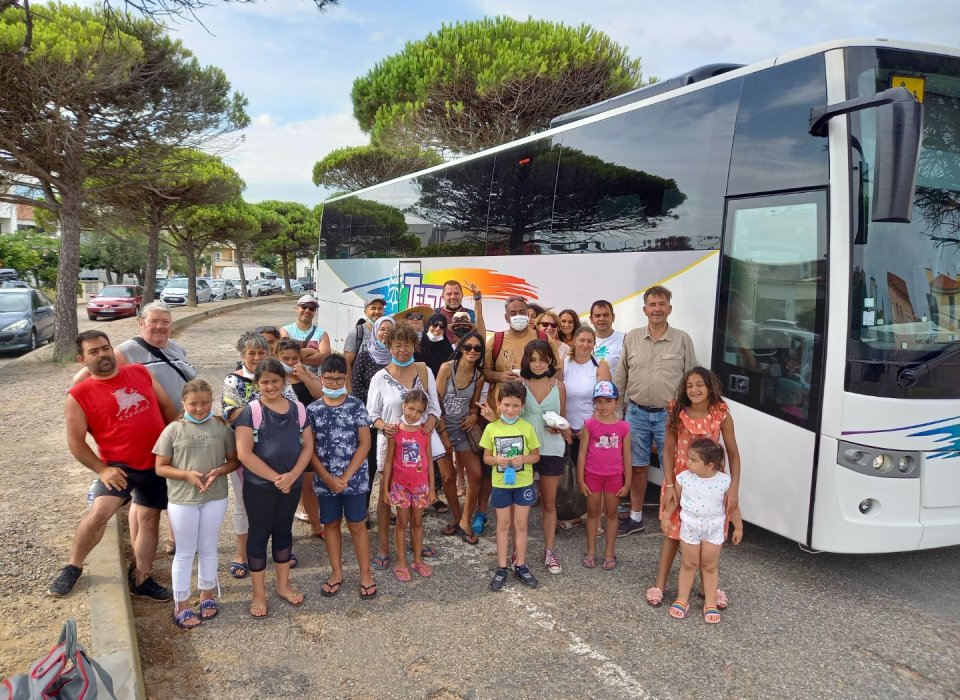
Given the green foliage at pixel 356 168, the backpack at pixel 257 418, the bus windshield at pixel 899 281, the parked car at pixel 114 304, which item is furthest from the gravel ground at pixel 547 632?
the green foliage at pixel 356 168

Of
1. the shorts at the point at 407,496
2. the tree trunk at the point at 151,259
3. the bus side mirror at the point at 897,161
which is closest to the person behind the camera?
the bus side mirror at the point at 897,161

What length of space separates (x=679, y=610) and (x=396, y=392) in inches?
87.3

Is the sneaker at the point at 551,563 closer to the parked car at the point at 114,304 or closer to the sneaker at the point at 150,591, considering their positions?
the sneaker at the point at 150,591

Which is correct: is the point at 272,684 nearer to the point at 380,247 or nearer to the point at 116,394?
the point at 116,394

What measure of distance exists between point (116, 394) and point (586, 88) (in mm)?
17254

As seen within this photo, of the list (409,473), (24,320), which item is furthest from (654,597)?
(24,320)

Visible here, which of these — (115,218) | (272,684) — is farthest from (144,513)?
(115,218)

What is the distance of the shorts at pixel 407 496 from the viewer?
4.28 metres

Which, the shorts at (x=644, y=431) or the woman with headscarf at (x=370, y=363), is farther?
the woman with headscarf at (x=370, y=363)

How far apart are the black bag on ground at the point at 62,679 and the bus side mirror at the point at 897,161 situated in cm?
421

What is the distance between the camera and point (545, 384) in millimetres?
4500

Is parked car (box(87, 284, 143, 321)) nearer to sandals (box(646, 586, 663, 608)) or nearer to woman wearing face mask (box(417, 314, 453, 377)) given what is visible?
woman wearing face mask (box(417, 314, 453, 377))

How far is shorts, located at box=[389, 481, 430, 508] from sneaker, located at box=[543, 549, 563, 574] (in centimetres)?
95

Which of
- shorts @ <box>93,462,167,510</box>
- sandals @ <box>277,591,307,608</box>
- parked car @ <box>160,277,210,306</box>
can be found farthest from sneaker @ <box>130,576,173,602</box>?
parked car @ <box>160,277,210,306</box>
